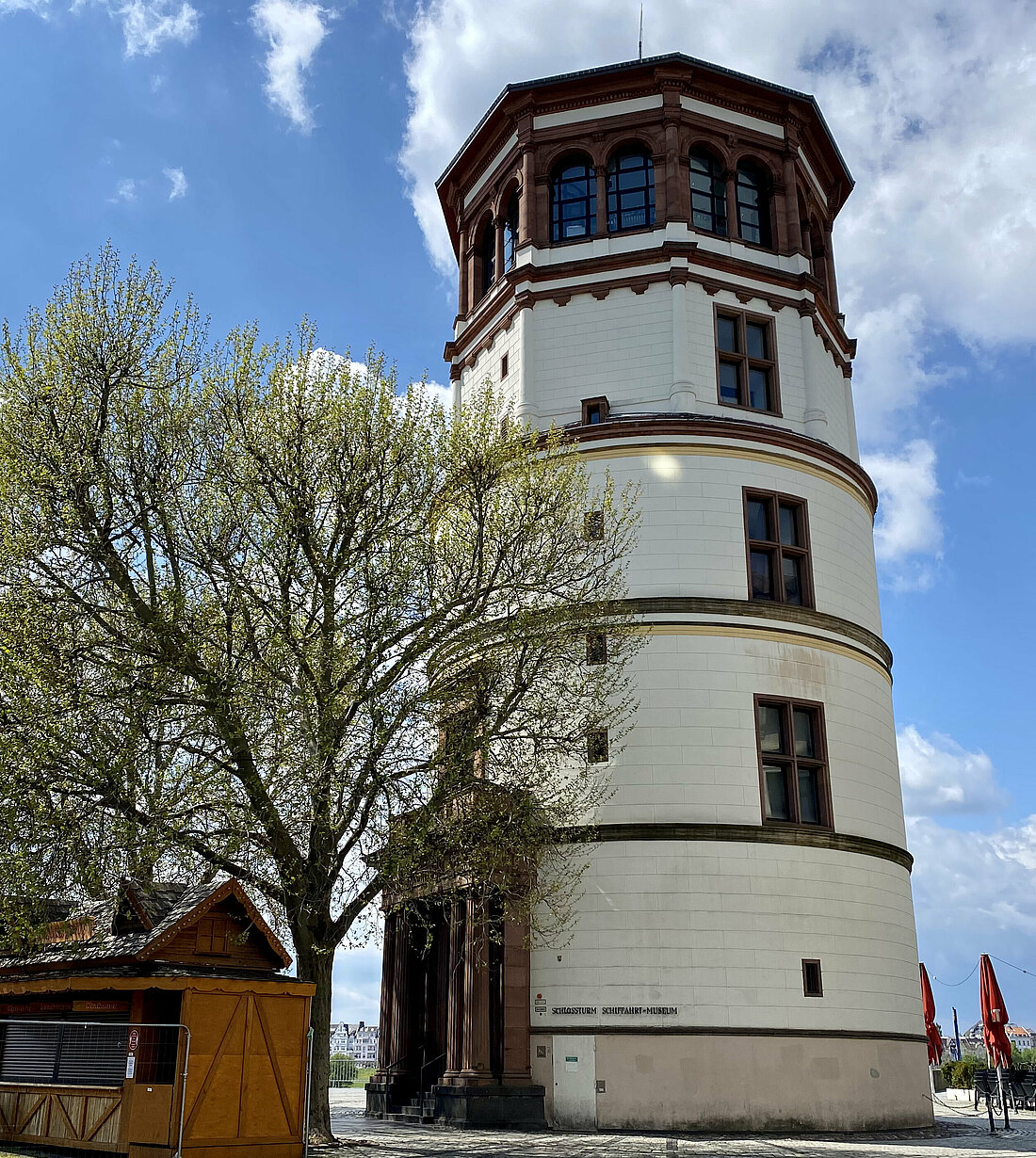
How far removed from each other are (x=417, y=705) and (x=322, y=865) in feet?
10.0

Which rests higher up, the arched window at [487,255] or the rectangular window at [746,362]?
the arched window at [487,255]

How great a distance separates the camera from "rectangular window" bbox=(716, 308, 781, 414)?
99.5ft

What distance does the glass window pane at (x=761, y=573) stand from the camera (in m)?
27.8

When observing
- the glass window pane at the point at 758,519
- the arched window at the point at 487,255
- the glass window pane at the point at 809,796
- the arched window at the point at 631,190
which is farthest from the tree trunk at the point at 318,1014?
the arched window at the point at 487,255

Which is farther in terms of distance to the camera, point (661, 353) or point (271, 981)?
point (661, 353)

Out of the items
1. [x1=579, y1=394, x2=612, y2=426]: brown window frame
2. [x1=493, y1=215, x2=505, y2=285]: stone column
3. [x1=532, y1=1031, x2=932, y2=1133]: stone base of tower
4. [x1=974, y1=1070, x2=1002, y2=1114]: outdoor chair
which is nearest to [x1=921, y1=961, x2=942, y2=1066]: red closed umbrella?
[x1=974, y1=1070, x2=1002, y2=1114]: outdoor chair

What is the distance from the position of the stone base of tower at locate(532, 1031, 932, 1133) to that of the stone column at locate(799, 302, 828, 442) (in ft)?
47.8

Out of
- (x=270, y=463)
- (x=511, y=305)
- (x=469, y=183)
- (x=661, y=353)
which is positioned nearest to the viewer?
(x=270, y=463)

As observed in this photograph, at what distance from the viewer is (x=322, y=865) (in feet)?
63.8

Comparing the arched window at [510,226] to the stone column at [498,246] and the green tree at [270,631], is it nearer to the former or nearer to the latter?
the stone column at [498,246]

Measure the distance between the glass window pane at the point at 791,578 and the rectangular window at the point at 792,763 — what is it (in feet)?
8.72

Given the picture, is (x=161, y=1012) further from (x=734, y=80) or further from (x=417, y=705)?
(x=734, y=80)

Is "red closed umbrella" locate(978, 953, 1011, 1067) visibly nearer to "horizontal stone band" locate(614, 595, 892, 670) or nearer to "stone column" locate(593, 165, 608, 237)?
"horizontal stone band" locate(614, 595, 892, 670)

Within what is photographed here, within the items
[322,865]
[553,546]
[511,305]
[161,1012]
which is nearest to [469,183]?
[511,305]
